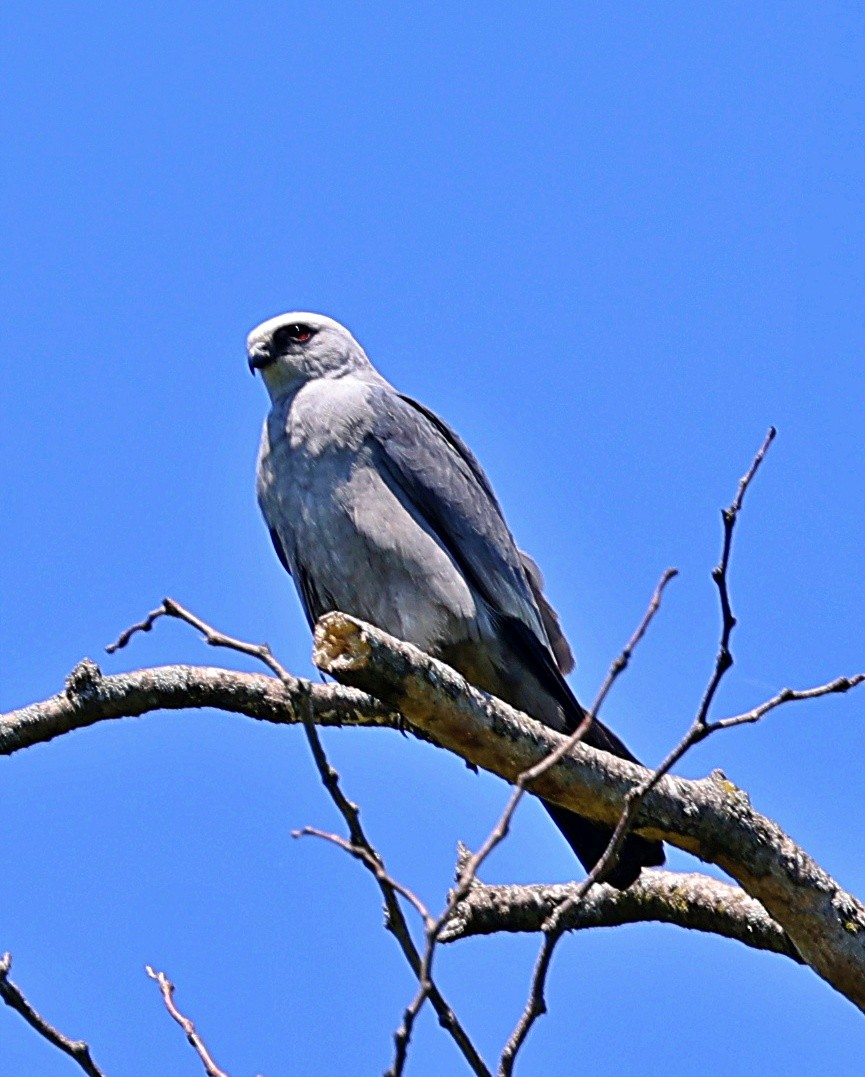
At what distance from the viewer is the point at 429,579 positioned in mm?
5879

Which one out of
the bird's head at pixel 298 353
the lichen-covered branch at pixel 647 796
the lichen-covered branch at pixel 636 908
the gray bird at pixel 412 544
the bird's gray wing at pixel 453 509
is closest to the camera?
the lichen-covered branch at pixel 647 796

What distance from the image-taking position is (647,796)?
4.21 m

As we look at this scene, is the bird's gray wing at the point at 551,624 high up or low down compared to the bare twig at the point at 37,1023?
up

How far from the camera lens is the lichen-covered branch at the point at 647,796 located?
4.25m

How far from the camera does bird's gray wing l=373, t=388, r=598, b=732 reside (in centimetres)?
594

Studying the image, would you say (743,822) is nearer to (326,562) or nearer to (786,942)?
(786,942)

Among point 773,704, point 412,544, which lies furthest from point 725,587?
point 412,544

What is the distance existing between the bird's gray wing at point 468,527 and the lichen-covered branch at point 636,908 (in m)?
0.80

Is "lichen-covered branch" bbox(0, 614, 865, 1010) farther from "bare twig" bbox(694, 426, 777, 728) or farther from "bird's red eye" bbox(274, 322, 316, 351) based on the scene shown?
"bird's red eye" bbox(274, 322, 316, 351)

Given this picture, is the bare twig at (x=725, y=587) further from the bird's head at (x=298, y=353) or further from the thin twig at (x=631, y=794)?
the bird's head at (x=298, y=353)

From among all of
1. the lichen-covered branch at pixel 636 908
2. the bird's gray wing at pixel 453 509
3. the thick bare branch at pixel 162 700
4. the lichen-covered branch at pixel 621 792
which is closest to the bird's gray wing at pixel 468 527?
the bird's gray wing at pixel 453 509

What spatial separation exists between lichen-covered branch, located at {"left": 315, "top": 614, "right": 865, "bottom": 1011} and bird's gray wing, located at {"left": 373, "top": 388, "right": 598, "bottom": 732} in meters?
1.48

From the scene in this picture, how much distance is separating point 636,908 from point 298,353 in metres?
3.02

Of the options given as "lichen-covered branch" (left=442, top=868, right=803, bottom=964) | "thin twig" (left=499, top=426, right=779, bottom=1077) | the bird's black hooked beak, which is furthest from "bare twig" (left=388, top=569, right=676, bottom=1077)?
the bird's black hooked beak
